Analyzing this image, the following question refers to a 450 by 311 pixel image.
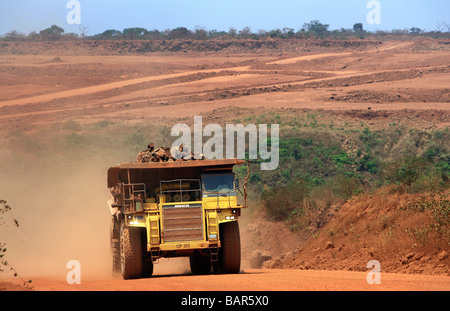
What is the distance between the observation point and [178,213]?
18.1m

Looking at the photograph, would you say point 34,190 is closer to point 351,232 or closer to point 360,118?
point 351,232

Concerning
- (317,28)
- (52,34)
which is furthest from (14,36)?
(317,28)

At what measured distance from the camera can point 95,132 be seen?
2347 inches

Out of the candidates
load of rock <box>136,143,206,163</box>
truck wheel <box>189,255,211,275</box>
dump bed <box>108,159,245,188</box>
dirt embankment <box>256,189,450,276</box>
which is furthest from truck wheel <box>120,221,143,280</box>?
dirt embankment <box>256,189,450,276</box>

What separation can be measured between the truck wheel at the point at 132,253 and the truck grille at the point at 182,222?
806mm

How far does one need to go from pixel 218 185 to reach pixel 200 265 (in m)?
3.25

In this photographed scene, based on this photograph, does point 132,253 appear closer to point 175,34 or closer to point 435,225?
point 435,225

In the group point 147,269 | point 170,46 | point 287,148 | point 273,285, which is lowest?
point 287,148

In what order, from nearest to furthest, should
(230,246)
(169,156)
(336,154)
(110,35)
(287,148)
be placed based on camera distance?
(230,246) → (169,156) → (287,148) → (336,154) → (110,35)

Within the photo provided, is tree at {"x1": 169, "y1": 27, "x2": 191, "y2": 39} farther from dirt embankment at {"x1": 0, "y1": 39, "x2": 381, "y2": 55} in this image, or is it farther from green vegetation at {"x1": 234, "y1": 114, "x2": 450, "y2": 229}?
green vegetation at {"x1": 234, "y1": 114, "x2": 450, "y2": 229}

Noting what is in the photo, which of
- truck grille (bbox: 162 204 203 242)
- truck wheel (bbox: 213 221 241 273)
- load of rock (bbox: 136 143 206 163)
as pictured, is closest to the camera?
truck grille (bbox: 162 204 203 242)

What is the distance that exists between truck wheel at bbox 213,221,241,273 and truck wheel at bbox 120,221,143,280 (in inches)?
81.9

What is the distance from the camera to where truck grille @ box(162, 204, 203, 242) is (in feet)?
A: 59.1
